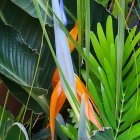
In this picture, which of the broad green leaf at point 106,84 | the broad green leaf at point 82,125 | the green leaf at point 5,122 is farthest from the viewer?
the green leaf at point 5,122

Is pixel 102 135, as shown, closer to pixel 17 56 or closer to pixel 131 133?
pixel 131 133

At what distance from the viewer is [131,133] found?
1.86 feet

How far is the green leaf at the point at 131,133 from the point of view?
0.56 meters

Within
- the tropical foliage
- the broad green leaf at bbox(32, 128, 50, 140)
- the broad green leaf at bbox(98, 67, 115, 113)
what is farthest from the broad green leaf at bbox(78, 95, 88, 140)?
the broad green leaf at bbox(32, 128, 50, 140)

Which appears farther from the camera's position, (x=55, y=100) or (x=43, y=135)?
(x=43, y=135)

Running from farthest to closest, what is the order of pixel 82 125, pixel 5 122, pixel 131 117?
pixel 5 122 < pixel 131 117 < pixel 82 125

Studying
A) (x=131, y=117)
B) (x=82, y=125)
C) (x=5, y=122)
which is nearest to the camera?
(x=82, y=125)

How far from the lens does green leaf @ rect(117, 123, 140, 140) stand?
559 millimetres

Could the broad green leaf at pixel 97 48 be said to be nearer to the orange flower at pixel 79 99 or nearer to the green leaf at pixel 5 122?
the orange flower at pixel 79 99

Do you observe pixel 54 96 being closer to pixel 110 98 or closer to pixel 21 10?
pixel 110 98

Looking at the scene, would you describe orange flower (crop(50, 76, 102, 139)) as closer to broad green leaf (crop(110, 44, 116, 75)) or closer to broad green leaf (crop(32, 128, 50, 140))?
broad green leaf (crop(110, 44, 116, 75))

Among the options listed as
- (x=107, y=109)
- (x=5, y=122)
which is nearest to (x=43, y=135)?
(x=5, y=122)

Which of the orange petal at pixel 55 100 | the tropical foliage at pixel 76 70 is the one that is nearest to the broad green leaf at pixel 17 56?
the tropical foliage at pixel 76 70

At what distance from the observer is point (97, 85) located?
63 cm
